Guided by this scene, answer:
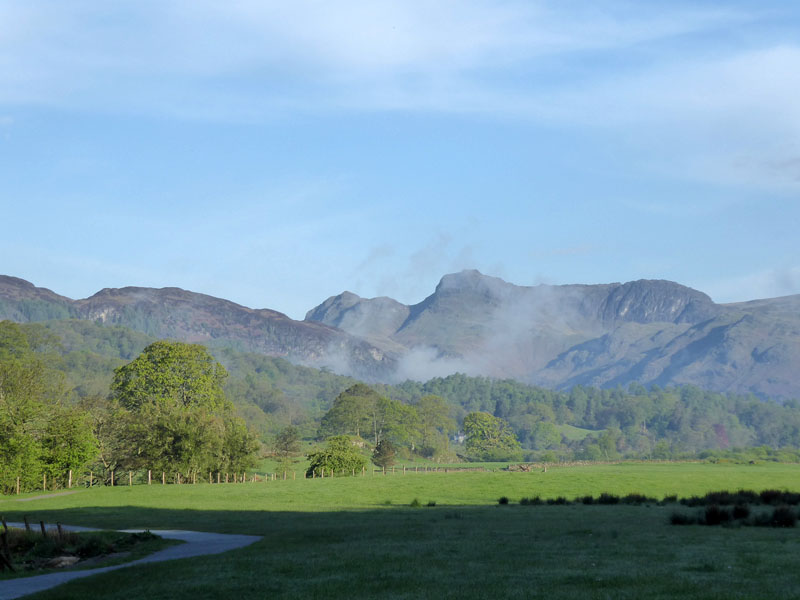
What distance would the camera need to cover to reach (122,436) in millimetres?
91250

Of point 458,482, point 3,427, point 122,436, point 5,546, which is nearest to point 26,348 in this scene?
point 122,436

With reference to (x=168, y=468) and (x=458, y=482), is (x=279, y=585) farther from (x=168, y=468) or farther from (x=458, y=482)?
(x=168, y=468)

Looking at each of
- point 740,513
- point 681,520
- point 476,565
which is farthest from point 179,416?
point 476,565

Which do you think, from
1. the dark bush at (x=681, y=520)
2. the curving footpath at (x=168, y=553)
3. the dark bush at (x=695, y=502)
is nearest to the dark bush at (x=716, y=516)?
the dark bush at (x=681, y=520)

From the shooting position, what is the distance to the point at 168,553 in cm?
2658

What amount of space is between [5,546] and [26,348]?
124276mm

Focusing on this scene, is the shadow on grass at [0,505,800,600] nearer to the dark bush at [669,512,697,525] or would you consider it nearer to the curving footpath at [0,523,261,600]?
the dark bush at [669,512,697,525]

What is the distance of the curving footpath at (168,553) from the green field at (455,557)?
966 mm

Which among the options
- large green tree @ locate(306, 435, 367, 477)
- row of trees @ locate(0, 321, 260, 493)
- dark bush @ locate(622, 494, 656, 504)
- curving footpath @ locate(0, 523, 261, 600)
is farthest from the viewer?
large green tree @ locate(306, 435, 367, 477)

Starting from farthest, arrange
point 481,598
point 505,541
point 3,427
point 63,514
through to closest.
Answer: point 3,427 → point 63,514 → point 505,541 → point 481,598

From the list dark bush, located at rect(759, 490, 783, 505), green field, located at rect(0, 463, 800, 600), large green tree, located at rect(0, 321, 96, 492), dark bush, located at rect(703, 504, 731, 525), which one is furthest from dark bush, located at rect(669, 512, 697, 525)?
large green tree, located at rect(0, 321, 96, 492)

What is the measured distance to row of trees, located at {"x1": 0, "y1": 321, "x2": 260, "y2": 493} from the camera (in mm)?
76312

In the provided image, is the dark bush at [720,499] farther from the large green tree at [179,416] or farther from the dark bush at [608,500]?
the large green tree at [179,416]

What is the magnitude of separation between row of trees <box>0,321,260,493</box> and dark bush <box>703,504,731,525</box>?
194 feet
